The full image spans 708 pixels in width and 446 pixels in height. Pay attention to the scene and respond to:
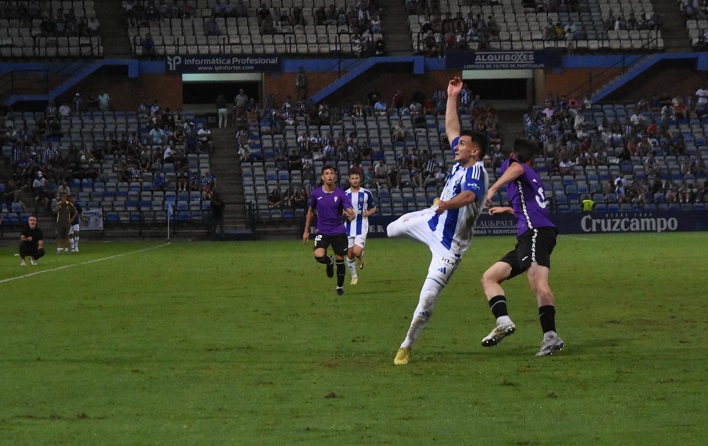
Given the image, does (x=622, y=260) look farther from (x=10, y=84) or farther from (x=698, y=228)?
(x=10, y=84)

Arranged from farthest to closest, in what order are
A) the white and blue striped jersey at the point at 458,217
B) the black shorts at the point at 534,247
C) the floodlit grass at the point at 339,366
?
1. the black shorts at the point at 534,247
2. the white and blue striped jersey at the point at 458,217
3. the floodlit grass at the point at 339,366

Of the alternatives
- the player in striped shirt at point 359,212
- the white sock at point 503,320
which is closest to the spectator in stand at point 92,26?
the player in striped shirt at point 359,212

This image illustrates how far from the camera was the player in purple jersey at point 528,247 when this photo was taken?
12477mm

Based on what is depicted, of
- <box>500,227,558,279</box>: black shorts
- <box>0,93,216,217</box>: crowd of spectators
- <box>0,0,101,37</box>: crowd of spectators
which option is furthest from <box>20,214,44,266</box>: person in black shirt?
<box>0,0,101,37</box>: crowd of spectators

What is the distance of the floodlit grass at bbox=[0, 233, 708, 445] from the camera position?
840 centimetres

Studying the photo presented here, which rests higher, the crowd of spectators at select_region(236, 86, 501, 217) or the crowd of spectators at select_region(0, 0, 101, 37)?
the crowd of spectators at select_region(0, 0, 101, 37)

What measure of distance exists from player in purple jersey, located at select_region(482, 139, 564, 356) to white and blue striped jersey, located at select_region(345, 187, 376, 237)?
1235 centimetres

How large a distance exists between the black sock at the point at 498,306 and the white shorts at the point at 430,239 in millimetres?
601

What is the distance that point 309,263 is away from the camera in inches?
1240

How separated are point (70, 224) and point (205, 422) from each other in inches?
1262

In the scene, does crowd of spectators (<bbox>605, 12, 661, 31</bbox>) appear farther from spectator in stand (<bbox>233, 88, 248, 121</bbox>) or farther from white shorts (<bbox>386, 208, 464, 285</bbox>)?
white shorts (<bbox>386, 208, 464, 285</bbox>)

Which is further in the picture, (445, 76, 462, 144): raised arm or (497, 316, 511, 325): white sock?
(445, 76, 462, 144): raised arm

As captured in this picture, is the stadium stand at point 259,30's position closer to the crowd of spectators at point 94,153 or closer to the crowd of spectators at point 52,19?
the crowd of spectators at point 52,19

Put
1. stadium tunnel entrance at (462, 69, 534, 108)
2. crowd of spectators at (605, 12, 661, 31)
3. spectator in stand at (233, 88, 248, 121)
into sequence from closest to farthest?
spectator in stand at (233, 88, 248, 121)
crowd of spectators at (605, 12, 661, 31)
stadium tunnel entrance at (462, 69, 534, 108)
